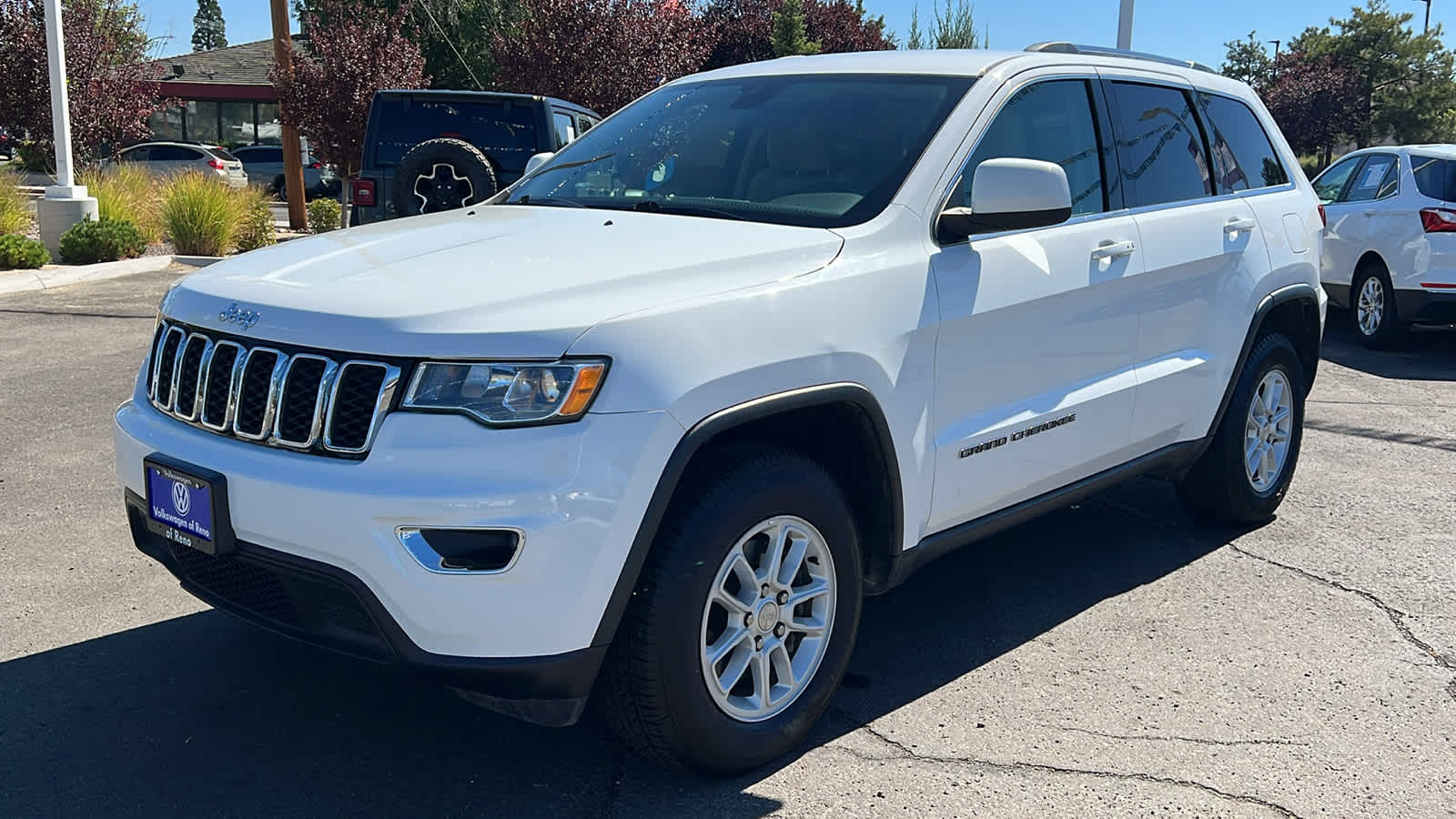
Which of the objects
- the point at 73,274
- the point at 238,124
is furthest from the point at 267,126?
the point at 73,274

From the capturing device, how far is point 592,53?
20.2 metres

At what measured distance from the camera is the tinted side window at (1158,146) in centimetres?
462

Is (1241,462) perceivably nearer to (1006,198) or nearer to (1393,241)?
(1006,198)

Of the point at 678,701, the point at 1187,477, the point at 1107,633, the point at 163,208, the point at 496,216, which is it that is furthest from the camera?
the point at 163,208

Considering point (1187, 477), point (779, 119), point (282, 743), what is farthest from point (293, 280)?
point (1187, 477)

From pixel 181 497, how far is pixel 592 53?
18.0 metres

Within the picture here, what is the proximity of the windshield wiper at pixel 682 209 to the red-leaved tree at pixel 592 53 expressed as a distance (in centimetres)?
1630

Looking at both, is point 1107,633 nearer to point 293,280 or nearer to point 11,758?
point 293,280

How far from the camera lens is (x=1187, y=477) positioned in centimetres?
543

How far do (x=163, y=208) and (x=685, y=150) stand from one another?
1295 cm

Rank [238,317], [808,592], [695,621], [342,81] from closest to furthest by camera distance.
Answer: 1. [695,621]
2. [238,317]
3. [808,592]
4. [342,81]

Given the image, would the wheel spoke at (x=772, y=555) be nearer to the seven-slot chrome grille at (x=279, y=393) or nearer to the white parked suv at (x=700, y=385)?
the white parked suv at (x=700, y=385)

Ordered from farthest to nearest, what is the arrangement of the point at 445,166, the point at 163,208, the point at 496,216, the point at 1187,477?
the point at 163,208
the point at 445,166
the point at 1187,477
the point at 496,216

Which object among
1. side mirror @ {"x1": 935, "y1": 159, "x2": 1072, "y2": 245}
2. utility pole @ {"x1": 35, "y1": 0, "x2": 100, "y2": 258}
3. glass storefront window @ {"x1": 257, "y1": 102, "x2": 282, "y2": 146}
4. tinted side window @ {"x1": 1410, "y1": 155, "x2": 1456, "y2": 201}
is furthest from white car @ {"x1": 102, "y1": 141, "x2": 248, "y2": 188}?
side mirror @ {"x1": 935, "y1": 159, "x2": 1072, "y2": 245}
